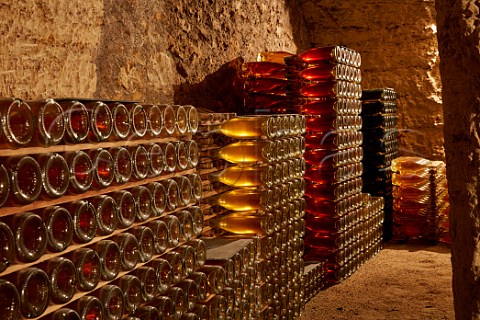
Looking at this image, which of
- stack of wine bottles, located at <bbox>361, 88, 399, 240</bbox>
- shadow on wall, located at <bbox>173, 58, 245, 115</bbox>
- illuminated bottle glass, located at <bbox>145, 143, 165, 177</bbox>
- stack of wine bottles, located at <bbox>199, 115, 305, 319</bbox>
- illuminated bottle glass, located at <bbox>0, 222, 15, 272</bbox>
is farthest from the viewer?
stack of wine bottles, located at <bbox>361, 88, 399, 240</bbox>

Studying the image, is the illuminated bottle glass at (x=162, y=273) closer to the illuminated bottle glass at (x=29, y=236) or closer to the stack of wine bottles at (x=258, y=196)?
the illuminated bottle glass at (x=29, y=236)

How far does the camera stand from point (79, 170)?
196 centimetres

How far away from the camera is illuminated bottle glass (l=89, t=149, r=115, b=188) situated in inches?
79.8

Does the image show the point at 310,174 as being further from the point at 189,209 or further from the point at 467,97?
the point at 467,97

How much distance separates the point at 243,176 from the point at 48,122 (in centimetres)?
200

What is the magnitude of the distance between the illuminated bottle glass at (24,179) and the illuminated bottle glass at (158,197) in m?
0.68

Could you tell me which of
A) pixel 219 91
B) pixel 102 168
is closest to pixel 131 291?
pixel 102 168

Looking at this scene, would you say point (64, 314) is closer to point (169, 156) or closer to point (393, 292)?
point (169, 156)

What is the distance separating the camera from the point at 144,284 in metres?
2.31

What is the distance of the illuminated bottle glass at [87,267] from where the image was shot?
1937mm

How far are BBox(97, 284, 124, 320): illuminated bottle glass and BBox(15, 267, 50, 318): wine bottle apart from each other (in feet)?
0.99

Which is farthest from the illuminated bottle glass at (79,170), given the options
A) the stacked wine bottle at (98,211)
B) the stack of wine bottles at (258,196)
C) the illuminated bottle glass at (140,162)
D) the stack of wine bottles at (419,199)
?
the stack of wine bottles at (419,199)

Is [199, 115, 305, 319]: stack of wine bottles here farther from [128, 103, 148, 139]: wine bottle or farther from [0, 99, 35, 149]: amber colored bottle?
[0, 99, 35, 149]: amber colored bottle

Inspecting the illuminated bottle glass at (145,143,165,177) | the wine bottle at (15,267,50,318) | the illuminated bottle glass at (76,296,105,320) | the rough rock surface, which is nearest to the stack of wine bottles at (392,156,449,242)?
the rough rock surface
